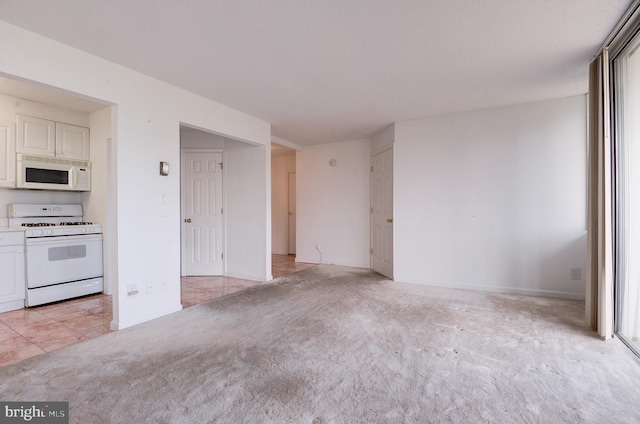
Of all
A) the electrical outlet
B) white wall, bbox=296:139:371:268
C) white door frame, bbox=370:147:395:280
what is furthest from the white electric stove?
the electrical outlet

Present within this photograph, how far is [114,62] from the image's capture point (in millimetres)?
2830

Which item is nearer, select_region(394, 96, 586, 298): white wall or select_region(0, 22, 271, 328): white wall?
select_region(0, 22, 271, 328): white wall

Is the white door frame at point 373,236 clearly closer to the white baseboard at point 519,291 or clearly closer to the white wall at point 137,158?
the white baseboard at point 519,291

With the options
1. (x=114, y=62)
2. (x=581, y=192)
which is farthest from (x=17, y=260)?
(x=581, y=192)

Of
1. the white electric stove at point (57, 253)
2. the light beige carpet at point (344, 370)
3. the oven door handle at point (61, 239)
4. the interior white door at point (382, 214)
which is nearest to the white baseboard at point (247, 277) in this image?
the light beige carpet at point (344, 370)

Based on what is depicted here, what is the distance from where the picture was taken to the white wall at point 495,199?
12.8ft

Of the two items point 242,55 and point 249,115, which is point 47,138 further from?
point 242,55

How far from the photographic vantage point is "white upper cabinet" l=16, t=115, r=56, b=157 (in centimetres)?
382

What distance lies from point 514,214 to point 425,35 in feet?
9.62

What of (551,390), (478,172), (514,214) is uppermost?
(478,172)

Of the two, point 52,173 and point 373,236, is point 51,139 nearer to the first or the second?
point 52,173

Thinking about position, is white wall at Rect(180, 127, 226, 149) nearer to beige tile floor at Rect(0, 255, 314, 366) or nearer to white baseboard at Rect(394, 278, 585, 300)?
beige tile floor at Rect(0, 255, 314, 366)

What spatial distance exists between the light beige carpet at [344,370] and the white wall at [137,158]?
1.34ft

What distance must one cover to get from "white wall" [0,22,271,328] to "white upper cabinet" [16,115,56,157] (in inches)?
77.7
